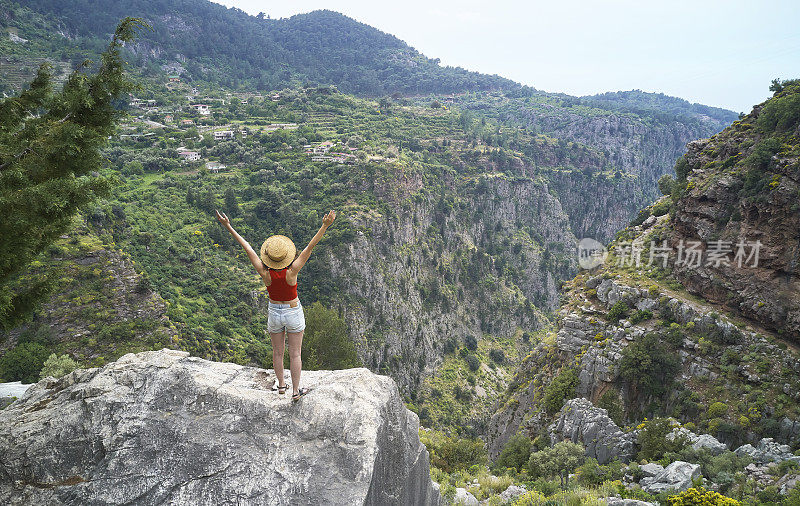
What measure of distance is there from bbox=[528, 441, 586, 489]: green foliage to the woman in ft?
61.3

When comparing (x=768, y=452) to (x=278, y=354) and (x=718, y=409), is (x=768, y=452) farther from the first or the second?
(x=278, y=354)

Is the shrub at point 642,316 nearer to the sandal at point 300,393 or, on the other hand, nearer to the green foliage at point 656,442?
the green foliage at point 656,442

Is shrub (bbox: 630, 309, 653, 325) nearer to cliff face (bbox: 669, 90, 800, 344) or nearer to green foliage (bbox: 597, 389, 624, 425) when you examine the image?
cliff face (bbox: 669, 90, 800, 344)

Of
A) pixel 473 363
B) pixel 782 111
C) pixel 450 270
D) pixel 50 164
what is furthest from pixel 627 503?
pixel 450 270

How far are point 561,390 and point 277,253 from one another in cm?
2728

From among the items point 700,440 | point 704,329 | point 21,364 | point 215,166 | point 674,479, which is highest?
point 215,166

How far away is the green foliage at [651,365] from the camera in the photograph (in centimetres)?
2566

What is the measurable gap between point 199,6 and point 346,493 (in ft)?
692

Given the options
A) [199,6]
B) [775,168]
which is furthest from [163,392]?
[199,6]

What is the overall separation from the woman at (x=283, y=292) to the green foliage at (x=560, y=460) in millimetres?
18691

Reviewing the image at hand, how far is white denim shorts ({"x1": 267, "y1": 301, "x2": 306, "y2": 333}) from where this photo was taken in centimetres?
669

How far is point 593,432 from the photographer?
2377 centimetres

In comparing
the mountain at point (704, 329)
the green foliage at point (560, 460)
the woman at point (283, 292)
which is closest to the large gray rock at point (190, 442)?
the woman at point (283, 292)

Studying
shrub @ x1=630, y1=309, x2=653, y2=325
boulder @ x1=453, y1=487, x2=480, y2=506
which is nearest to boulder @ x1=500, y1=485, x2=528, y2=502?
boulder @ x1=453, y1=487, x2=480, y2=506
